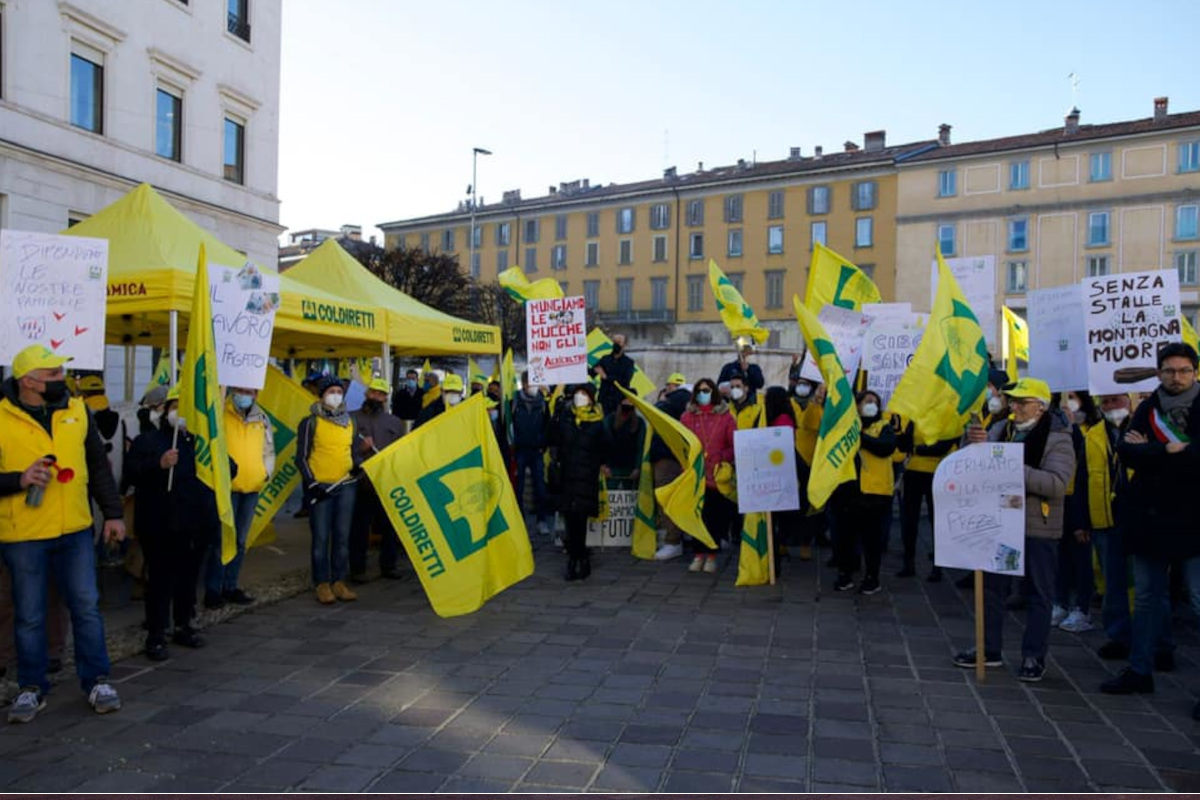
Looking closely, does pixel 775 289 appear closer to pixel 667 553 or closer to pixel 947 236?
pixel 947 236

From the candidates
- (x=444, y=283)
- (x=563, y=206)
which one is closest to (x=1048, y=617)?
(x=444, y=283)

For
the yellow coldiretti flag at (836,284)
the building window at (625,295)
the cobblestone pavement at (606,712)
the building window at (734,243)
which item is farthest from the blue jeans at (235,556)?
the building window at (625,295)

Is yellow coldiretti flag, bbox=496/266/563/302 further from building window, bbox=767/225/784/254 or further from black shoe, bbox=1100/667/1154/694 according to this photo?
building window, bbox=767/225/784/254

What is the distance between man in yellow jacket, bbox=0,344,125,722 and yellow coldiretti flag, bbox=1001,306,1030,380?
9108 mm

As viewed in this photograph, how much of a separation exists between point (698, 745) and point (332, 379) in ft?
16.0

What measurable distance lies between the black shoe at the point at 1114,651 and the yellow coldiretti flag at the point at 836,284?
4.91 meters

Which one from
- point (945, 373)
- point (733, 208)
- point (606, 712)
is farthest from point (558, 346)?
point (733, 208)

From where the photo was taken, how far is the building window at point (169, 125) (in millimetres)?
24781

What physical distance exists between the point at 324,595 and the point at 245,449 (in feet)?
4.67

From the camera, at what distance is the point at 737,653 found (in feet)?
22.1

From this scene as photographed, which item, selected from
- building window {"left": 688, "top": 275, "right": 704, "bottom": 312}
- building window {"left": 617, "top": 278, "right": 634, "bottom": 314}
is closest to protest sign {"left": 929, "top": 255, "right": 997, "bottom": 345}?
building window {"left": 688, "top": 275, "right": 704, "bottom": 312}

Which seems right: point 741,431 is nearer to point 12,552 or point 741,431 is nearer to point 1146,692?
point 1146,692

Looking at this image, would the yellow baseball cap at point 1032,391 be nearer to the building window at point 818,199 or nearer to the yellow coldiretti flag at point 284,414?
the yellow coldiretti flag at point 284,414

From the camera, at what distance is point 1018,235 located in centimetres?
5859
